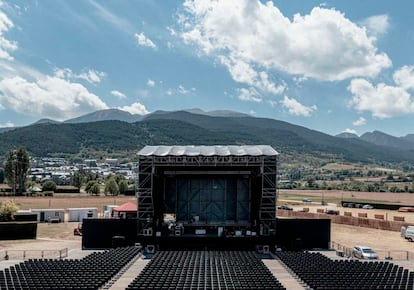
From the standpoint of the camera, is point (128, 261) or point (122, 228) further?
point (122, 228)

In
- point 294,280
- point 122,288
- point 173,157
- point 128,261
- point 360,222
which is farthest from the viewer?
point 360,222

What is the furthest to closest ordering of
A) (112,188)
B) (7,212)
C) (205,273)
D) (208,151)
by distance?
(112,188)
(7,212)
(208,151)
(205,273)

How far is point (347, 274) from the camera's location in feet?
82.5

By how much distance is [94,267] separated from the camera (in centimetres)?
2678

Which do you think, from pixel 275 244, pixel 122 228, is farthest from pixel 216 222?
pixel 122 228

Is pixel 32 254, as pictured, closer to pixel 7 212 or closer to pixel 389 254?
pixel 7 212

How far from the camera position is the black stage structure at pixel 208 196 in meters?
36.9

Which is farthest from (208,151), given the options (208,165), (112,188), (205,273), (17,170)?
(17,170)

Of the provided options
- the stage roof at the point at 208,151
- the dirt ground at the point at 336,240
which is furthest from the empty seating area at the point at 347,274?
the dirt ground at the point at 336,240

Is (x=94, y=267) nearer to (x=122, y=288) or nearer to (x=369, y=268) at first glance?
(x=122, y=288)

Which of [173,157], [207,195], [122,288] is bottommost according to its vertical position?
[122,288]

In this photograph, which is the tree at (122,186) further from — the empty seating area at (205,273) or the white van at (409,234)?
the empty seating area at (205,273)

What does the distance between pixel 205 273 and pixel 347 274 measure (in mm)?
8183

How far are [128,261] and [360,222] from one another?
34510 millimetres
